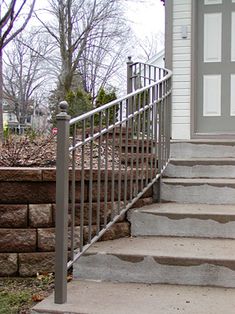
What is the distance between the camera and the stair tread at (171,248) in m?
3.30

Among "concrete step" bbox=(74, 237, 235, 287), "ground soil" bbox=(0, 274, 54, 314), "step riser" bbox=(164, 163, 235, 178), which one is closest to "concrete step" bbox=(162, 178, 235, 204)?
"step riser" bbox=(164, 163, 235, 178)

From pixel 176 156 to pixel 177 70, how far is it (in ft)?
4.62

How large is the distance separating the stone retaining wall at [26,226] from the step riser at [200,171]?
1.40m

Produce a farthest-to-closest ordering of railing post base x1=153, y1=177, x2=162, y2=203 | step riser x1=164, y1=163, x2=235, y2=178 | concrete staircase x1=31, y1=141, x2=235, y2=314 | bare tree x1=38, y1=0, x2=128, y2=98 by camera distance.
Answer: bare tree x1=38, y1=0, x2=128, y2=98 → step riser x1=164, y1=163, x2=235, y2=178 → railing post base x1=153, y1=177, x2=162, y2=203 → concrete staircase x1=31, y1=141, x2=235, y2=314

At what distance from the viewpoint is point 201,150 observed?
5188 millimetres

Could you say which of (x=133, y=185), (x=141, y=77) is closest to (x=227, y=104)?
(x=141, y=77)

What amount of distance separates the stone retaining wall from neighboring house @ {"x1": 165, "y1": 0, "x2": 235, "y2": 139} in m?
2.76

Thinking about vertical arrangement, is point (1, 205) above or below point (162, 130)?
below

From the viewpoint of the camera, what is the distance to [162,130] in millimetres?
4535

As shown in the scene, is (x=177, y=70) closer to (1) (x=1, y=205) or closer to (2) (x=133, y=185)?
(2) (x=133, y=185)

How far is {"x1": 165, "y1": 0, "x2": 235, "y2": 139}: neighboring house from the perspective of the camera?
19.7ft

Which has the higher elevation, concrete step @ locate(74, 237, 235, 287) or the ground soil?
concrete step @ locate(74, 237, 235, 287)

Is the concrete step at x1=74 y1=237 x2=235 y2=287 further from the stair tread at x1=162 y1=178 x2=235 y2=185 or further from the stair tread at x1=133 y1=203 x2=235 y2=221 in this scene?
the stair tread at x1=162 y1=178 x2=235 y2=185

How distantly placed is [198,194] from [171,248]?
39.5 inches
